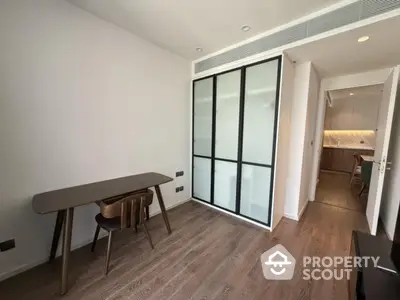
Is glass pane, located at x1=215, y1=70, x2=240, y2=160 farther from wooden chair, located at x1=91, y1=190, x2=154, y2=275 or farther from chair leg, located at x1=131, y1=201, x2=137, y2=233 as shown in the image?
Result: chair leg, located at x1=131, y1=201, x2=137, y2=233

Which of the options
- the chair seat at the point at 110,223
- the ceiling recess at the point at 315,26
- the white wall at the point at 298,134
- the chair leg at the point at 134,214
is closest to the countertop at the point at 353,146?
the white wall at the point at 298,134

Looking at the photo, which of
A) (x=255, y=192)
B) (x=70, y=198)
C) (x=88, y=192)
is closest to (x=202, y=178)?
(x=255, y=192)

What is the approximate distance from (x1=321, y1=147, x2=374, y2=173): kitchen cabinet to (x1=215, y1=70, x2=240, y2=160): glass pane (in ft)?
17.2

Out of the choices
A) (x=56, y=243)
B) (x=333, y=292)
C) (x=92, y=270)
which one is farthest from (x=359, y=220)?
(x=56, y=243)


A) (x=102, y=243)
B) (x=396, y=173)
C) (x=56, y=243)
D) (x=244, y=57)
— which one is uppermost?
(x=244, y=57)

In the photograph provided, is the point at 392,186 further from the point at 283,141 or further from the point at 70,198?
the point at 70,198

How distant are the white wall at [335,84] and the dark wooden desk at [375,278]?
2.51 meters

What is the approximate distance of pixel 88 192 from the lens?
192 cm

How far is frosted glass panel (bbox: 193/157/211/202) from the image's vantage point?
3.39 metres

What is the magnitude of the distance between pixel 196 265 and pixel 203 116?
2.29 meters

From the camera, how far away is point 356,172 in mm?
4562

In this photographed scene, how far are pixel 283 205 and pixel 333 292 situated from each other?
142cm

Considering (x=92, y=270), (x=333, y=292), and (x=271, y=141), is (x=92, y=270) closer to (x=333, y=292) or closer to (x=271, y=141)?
(x=333, y=292)

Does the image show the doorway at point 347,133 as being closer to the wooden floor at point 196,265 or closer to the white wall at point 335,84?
the white wall at point 335,84
